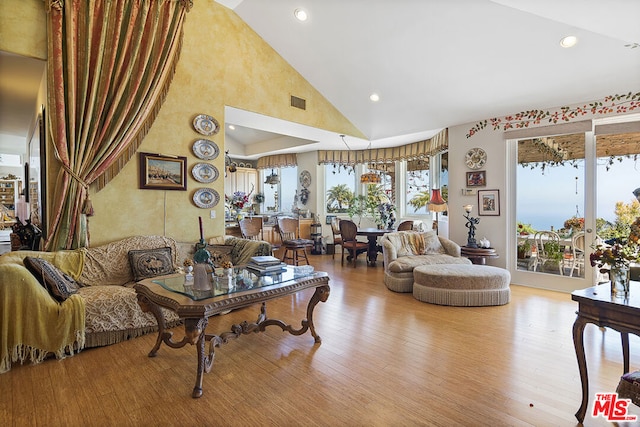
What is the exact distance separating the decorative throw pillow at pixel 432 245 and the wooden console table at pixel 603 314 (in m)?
3.24

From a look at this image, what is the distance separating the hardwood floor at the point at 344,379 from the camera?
189cm

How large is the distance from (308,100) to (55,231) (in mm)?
4156

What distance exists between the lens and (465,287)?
3.93 metres

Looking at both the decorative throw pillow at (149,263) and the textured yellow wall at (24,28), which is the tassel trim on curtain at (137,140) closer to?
the decorative throw pillow at (149,263)

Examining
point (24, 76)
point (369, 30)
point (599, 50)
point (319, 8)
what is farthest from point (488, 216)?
point (24, 76)

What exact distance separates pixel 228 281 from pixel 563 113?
5.06m

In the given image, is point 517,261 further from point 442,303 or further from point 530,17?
point 530,17

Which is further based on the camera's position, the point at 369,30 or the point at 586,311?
the point at 369,30

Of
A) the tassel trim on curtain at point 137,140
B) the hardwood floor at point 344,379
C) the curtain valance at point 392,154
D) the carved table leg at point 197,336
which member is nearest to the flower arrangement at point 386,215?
the curtain valance at point 392,154

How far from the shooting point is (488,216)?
530 centimetres

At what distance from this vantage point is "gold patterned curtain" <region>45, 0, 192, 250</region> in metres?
3.35

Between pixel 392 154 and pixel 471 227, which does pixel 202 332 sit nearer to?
pixel 471 227

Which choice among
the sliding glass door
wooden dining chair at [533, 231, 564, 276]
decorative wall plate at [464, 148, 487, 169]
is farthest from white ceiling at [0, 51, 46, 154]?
wooden dining chair at [533, 231, 564, 276]

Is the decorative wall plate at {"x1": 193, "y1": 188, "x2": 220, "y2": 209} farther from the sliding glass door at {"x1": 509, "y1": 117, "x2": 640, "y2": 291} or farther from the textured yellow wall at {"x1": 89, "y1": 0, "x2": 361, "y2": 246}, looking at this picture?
the sliding glass door at {"x1": 509, "y1": 117, "x2": 640, "y2": 291}
